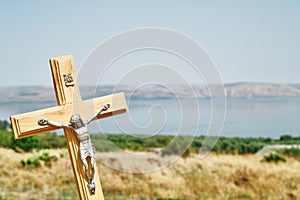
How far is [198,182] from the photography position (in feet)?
14.9

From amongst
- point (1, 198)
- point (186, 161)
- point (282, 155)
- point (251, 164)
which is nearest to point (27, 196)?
point (1, 198)

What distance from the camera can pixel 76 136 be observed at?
1695 mm

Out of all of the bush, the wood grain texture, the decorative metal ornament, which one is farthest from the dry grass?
the decorative metal ornament

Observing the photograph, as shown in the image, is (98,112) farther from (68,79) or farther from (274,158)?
(274,158)

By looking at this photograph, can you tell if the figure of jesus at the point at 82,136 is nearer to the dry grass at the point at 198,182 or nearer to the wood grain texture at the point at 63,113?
the wood grain texture at the point at 63,113

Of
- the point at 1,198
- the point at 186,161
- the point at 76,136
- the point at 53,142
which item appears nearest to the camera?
the point at 76,136

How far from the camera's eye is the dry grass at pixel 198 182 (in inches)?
173

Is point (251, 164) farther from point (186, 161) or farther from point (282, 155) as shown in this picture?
point (186, 161)

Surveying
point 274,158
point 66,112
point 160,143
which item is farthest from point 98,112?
point 274,158

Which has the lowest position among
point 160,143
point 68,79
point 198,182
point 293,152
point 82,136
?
point 198,182

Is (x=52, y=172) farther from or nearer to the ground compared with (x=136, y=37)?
nearer to the ground

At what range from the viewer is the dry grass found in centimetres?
440

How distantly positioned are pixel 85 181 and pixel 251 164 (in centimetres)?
305

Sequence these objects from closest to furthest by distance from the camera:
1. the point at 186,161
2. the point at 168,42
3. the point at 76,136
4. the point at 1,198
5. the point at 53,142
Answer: the point at 76,136
the point at 168,42
the point at 1,198
the point at 186,161
the point at 53,142
